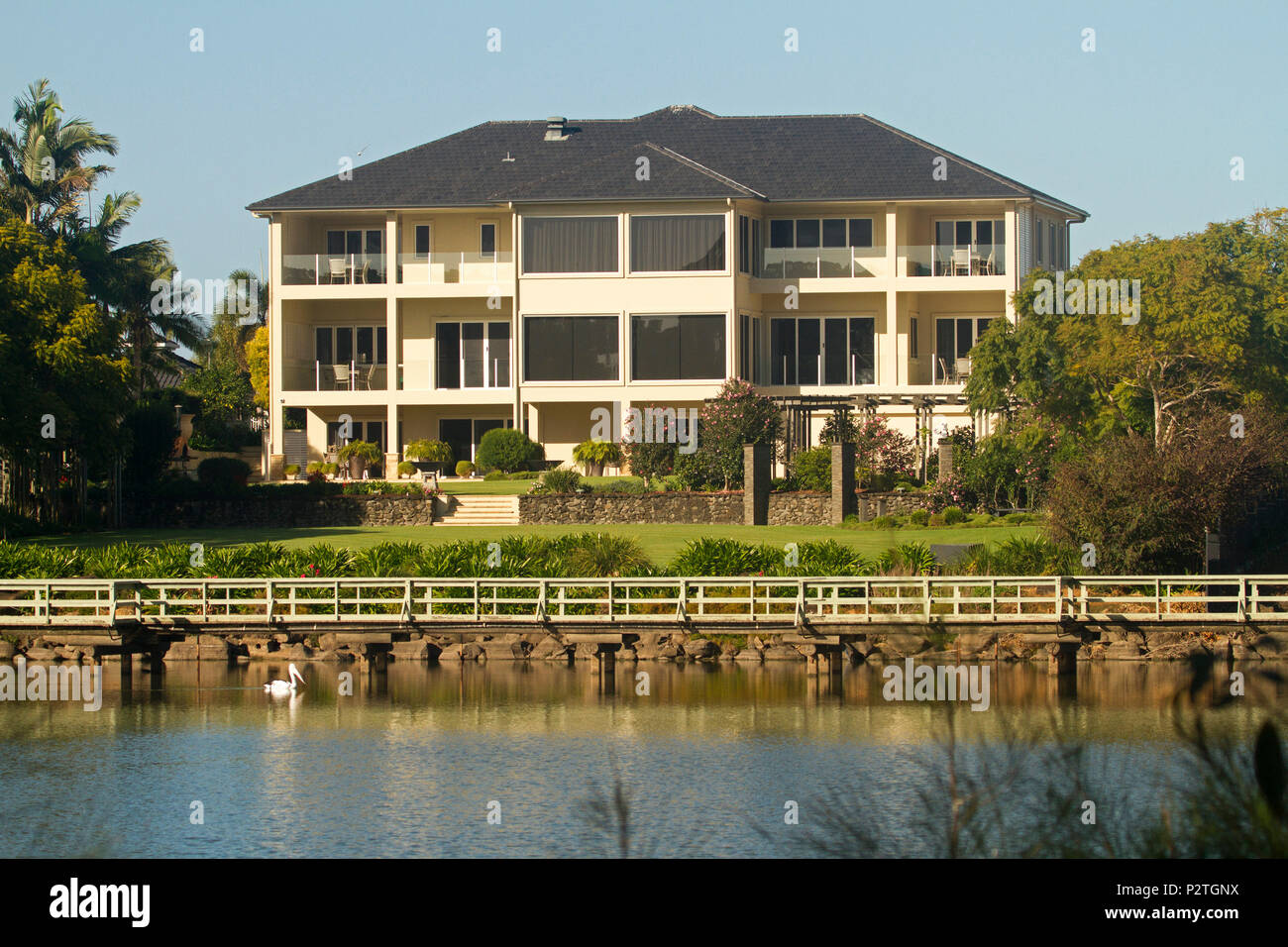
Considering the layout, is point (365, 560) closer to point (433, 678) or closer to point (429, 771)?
point (433, 678)

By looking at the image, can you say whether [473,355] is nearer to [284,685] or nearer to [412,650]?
[412,650]

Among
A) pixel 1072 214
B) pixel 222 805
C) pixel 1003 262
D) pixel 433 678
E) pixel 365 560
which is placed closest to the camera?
pixel 222 805

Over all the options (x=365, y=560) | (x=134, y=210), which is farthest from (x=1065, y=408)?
(x=134, y=210)

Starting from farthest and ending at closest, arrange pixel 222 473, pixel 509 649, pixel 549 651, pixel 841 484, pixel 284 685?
1. pixel 222 473
2. pixel 841 484
3. pixel 509 649
4. pixel 549 651
5. pixel 284 685

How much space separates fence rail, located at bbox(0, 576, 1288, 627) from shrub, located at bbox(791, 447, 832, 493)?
37.7ft

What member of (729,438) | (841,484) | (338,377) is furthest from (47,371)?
(841,484)

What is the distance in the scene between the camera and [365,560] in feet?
105

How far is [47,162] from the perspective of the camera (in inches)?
2194

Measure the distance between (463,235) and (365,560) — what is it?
71.6 ft

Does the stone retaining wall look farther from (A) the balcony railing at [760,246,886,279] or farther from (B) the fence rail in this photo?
(A) the balcony railing at [760,246,886,279]

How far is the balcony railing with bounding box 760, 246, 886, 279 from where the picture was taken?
1949 inches

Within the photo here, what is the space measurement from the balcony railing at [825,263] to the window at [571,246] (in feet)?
17.0

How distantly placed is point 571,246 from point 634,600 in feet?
75.7

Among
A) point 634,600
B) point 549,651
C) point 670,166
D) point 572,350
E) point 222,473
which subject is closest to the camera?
point 634,600
